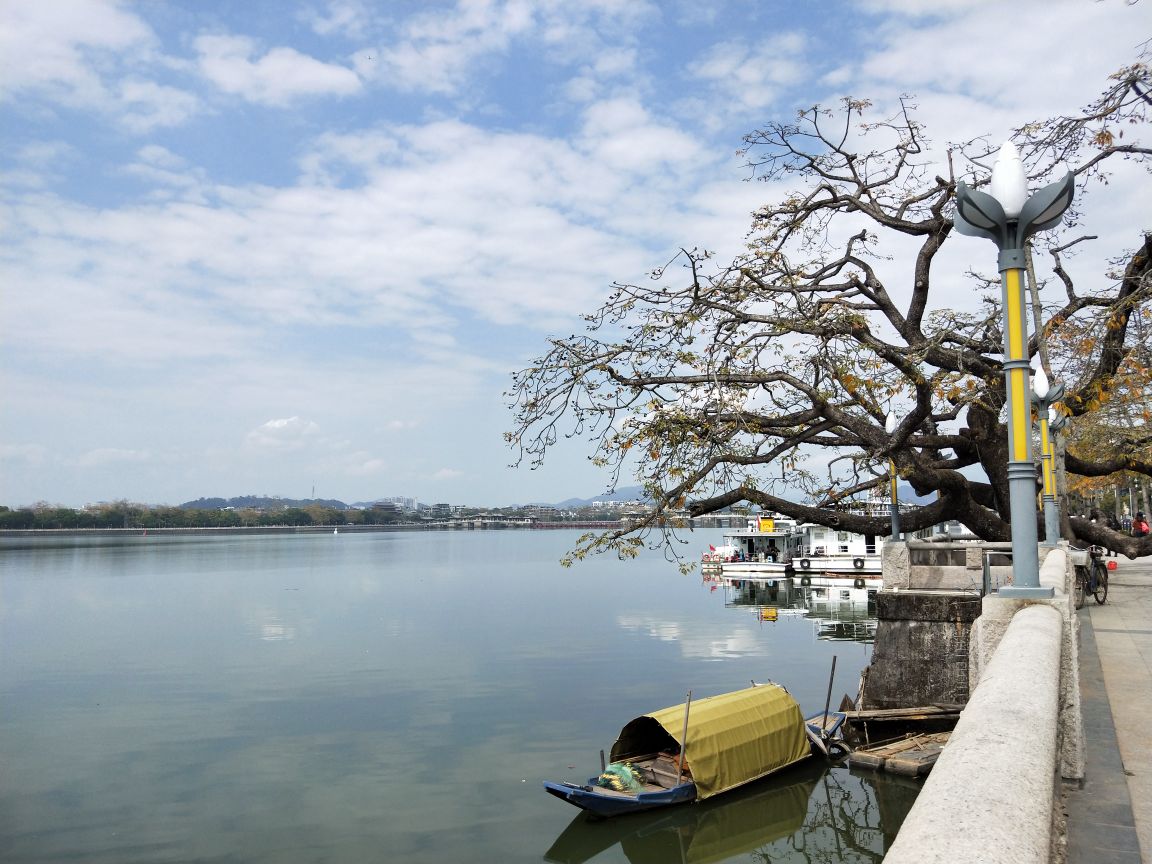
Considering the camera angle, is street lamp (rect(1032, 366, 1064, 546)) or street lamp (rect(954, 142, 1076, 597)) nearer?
street lamp (rect(954, 142, 1076, 597))

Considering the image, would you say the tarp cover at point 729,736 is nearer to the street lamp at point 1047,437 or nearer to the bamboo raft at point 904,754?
the bamboo raft at point 904,754

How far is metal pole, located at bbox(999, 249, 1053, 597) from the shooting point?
21.0ft

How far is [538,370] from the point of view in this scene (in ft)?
48.1

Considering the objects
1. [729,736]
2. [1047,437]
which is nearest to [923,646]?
[729,736]

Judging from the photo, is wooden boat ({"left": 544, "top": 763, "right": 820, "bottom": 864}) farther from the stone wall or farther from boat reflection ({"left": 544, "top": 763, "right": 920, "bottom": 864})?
the stone wall

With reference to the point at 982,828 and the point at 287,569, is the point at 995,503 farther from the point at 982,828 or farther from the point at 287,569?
the point at 287,569

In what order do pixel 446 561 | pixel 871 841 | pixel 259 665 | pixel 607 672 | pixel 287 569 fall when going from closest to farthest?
pixel 871 841 < pixel 607 672 < pixel 259 665 < pixel 287 569 < pixel 446 561

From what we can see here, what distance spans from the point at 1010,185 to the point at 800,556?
8119cm

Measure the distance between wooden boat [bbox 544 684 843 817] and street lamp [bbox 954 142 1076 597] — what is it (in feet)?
41.0

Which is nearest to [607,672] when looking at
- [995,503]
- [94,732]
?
[94,732]

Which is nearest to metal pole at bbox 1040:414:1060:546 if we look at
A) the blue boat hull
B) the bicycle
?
the bicycle

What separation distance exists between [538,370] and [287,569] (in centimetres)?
8888

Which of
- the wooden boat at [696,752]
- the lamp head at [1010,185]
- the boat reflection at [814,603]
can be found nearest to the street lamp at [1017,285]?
the lamp head at [1010,185]

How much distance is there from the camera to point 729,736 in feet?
62.0
